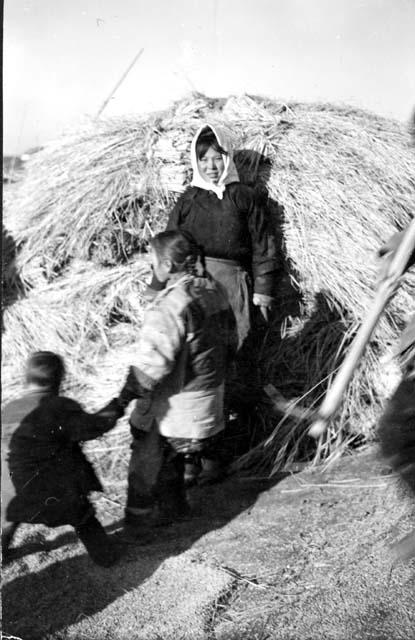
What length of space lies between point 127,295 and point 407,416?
1.32 meters

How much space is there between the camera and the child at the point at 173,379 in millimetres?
2779

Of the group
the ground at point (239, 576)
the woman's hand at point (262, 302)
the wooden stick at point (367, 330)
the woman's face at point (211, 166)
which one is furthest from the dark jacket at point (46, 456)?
the woman's face at point (211, 166)

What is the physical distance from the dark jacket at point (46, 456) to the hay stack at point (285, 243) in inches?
13.9

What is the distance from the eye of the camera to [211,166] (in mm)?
3107

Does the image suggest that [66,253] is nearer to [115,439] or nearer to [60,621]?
[115,439]

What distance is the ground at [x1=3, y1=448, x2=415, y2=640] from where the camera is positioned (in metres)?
2.58

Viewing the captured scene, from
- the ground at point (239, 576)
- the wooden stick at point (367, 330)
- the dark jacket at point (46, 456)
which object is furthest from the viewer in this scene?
the dark jacket at point (46, 456)

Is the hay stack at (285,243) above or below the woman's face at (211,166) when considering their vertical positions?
below

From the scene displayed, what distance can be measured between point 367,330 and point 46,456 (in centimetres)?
130

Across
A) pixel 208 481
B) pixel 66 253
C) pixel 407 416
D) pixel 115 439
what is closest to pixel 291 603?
pixel 208 481

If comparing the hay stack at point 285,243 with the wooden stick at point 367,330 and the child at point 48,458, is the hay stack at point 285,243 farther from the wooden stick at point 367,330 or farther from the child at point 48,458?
the wooden stick at point 367,330

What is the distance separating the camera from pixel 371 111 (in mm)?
3738

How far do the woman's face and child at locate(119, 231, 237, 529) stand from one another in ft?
1.16

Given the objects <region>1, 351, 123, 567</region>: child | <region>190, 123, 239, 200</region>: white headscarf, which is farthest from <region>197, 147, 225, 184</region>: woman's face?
<region>1, 351, 123, 567</region>: child
